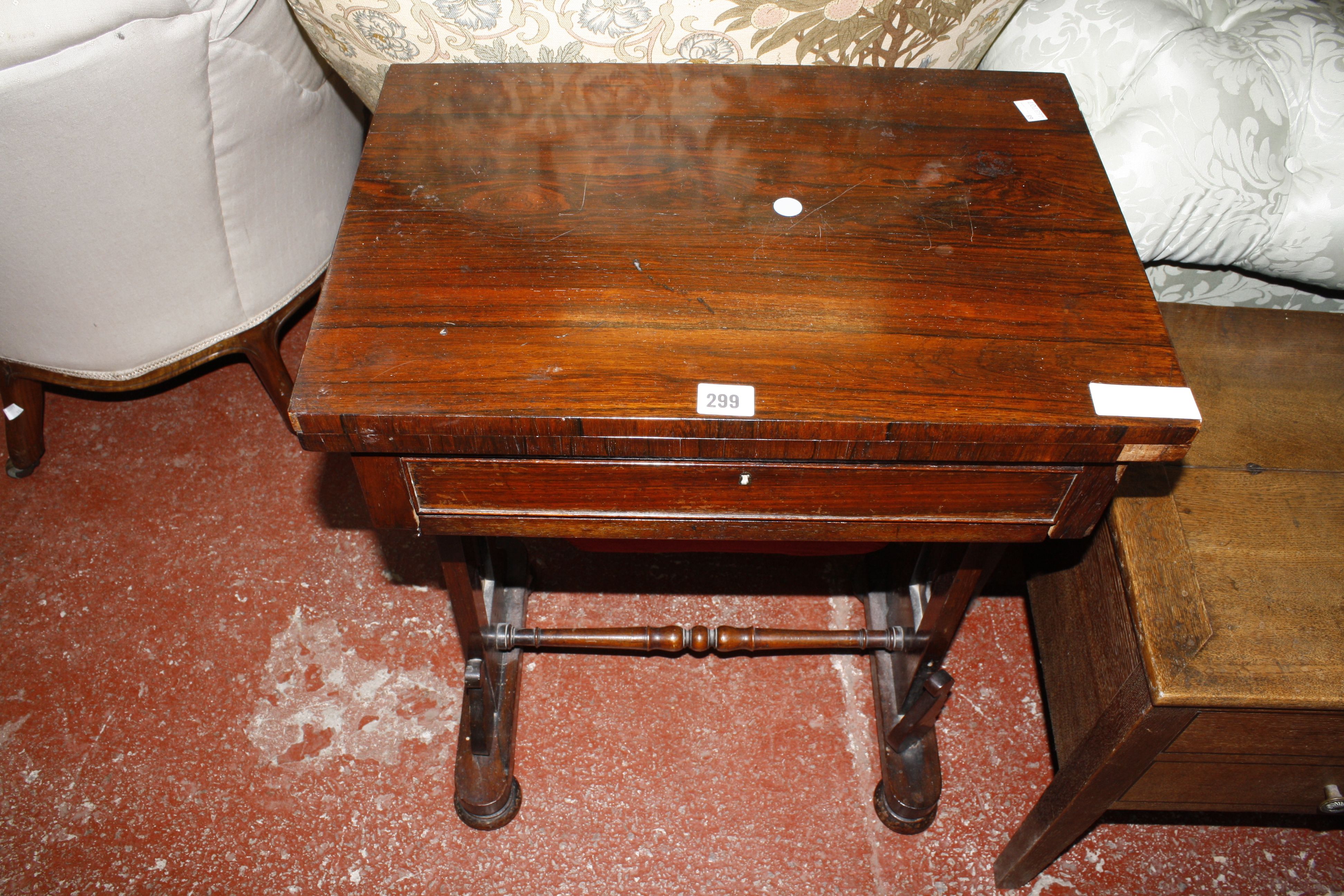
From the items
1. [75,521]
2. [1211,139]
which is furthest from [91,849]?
[1211,139]

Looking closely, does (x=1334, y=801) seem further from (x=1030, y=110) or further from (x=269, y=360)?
(x=269, y=360)

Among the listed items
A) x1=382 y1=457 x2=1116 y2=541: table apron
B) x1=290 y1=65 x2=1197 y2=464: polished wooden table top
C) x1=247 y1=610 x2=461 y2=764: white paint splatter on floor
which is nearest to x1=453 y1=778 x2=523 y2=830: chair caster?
x1=247 y1=610 x2=461 y2=764: white paint splatter on floor

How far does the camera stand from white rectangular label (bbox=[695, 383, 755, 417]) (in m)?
0.75

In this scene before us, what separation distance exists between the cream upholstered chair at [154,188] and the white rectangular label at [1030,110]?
102cm

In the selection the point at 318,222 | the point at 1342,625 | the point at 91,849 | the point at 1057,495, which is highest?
the point at 1057,495

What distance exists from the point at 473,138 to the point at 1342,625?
105cm

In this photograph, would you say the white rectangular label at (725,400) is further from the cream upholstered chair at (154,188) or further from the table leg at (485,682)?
the cream upholstered chair at (154,188)

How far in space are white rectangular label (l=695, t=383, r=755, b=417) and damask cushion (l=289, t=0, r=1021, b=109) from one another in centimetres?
67

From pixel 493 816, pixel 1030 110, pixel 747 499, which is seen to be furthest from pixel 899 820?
pixel 1030 110

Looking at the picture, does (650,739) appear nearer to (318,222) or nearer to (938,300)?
(938,300)

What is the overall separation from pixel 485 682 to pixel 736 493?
61 cm

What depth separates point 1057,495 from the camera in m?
0.84

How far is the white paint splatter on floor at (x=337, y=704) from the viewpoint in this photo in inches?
54.0

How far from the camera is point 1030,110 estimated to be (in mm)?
1055
